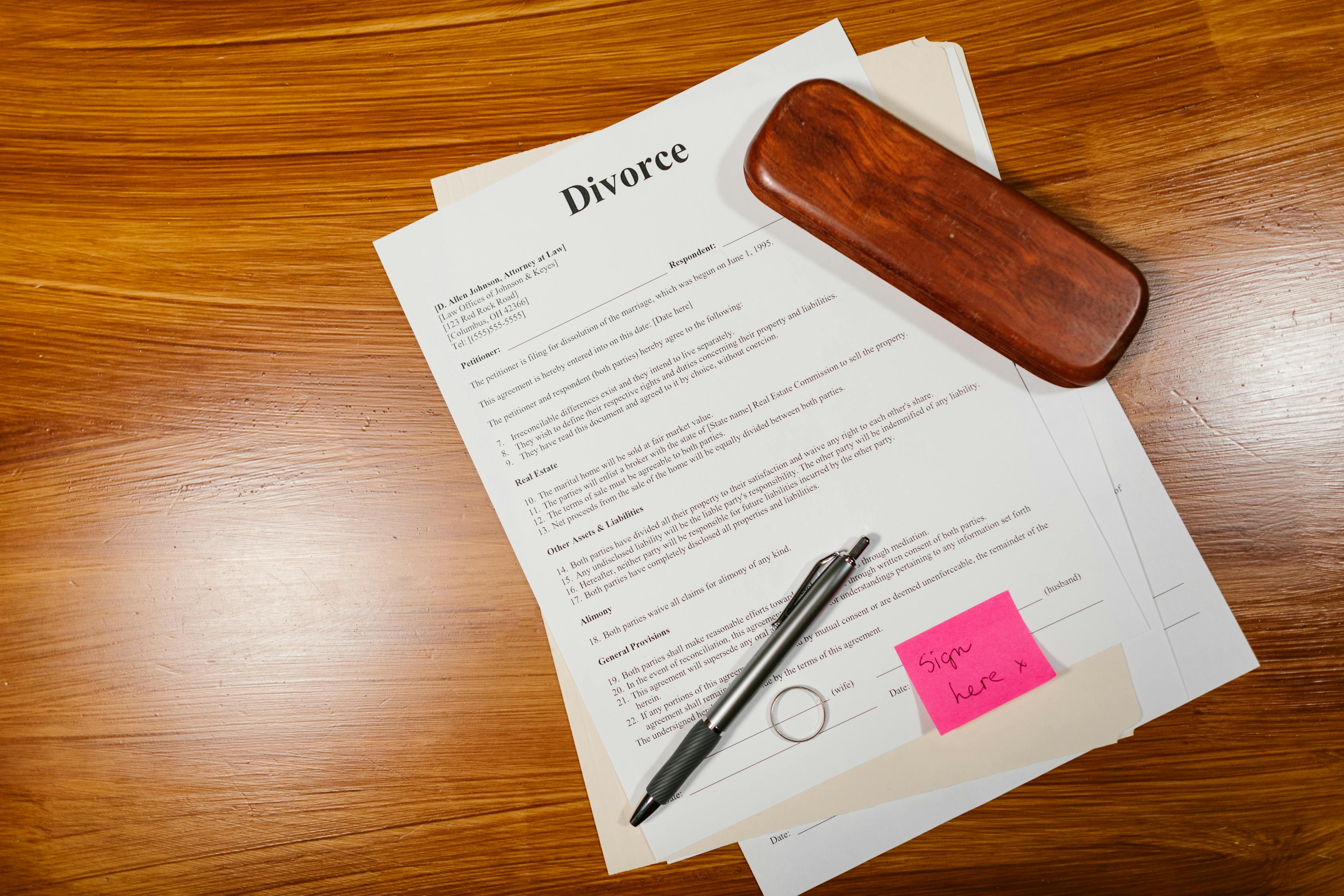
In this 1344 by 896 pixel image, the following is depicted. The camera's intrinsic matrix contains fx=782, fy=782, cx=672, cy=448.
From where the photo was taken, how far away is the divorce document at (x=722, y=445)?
586mm

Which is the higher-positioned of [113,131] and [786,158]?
[113,131]

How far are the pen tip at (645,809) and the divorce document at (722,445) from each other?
0.06 feet

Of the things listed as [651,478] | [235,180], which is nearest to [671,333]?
[651,478]

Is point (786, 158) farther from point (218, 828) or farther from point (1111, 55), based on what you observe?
point (218, 828)

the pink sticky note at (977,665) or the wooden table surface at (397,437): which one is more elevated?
the wooden table surface at (397,437)

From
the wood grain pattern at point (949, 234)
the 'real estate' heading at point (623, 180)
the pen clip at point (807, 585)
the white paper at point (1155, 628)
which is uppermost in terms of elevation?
the 'real estate' heading at point (623, 180)

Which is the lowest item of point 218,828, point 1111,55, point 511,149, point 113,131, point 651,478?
point 218,828

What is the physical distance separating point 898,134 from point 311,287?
45 centimetres

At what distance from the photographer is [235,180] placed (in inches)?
24.0

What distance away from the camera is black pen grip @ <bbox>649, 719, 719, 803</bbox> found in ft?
1.88
